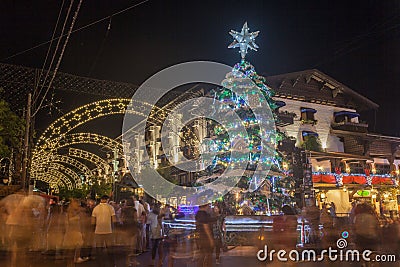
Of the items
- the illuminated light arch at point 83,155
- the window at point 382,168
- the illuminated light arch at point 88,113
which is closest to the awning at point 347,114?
the window at point 382,168

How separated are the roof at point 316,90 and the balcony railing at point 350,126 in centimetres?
214

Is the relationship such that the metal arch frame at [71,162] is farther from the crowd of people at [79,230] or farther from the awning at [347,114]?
the crowd of people at [79,230]

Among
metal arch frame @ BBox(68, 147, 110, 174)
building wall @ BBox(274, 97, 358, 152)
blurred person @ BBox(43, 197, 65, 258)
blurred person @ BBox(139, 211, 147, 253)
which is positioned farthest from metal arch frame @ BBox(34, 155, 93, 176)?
blurred person @ BBox(139, 211, 147, 253)

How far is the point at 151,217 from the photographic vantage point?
11156 mm

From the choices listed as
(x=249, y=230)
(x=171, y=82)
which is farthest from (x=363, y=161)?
(x=249, y=230)

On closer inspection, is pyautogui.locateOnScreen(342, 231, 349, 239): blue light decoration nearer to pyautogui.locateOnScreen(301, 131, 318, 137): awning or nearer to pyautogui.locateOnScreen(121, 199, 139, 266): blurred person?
pyautogui.locateOnScreen(121, 199, 139, 266): blurred person

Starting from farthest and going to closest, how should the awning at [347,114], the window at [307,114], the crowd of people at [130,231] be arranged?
the awning at [347,114]
the window at [307,114]
the crowd of people at [130,231]

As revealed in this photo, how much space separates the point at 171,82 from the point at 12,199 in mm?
14382

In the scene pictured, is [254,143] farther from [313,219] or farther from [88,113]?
[88,113]

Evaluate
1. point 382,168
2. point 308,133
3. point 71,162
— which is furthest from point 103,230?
point 71,162

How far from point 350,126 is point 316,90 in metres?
4.38

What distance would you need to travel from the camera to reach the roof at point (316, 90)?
34688 millimetres

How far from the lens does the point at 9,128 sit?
2169 centimetres

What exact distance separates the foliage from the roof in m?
19.5
